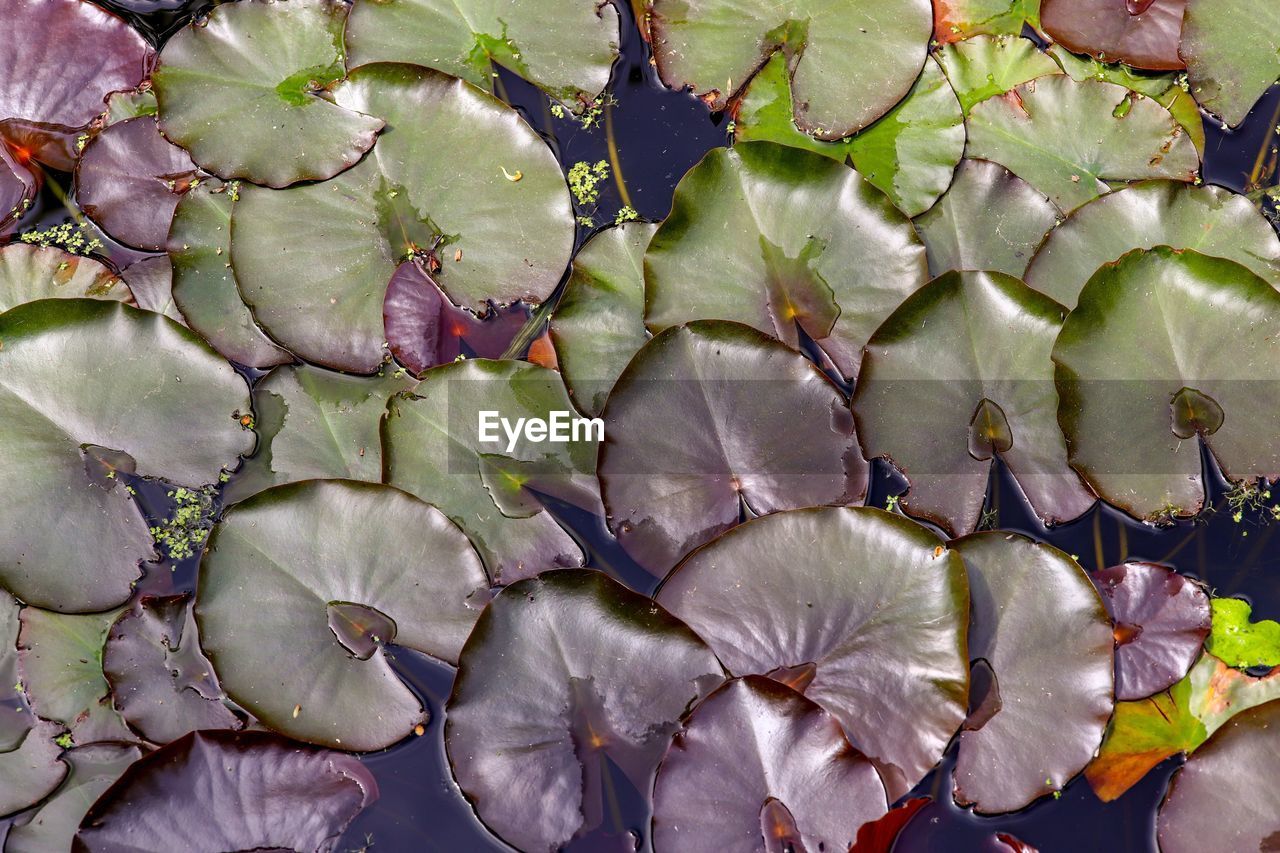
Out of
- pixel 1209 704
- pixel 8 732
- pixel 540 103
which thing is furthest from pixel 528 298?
pixel 1209 704

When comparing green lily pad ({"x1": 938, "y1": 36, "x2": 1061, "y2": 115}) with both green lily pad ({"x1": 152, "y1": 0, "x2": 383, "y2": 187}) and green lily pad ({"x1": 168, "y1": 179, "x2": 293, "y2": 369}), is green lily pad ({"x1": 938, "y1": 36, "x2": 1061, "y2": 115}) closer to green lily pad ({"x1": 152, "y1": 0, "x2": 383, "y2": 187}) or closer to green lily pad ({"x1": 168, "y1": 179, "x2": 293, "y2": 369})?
green lily pad ({"x1": 152, "y1": 0, "x2": 383, "y2": 187})

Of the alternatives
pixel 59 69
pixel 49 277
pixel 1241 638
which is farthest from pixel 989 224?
pixel 59 69

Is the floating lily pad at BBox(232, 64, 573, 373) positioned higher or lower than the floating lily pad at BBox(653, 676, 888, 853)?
higher

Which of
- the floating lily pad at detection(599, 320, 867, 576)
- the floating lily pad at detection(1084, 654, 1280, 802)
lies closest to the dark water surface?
the floating lily pad at detection(1084, 654, 1280, 802)

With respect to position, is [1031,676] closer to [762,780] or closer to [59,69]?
[762,780]

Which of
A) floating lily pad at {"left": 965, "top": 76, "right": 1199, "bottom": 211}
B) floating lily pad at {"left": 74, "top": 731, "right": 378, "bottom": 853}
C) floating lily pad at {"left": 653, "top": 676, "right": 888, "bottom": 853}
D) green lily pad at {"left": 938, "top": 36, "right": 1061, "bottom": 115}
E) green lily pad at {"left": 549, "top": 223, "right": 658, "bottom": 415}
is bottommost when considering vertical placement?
floating lily pad at {"left": 74, "top": 731, "right": 378, "bottom": 853}
